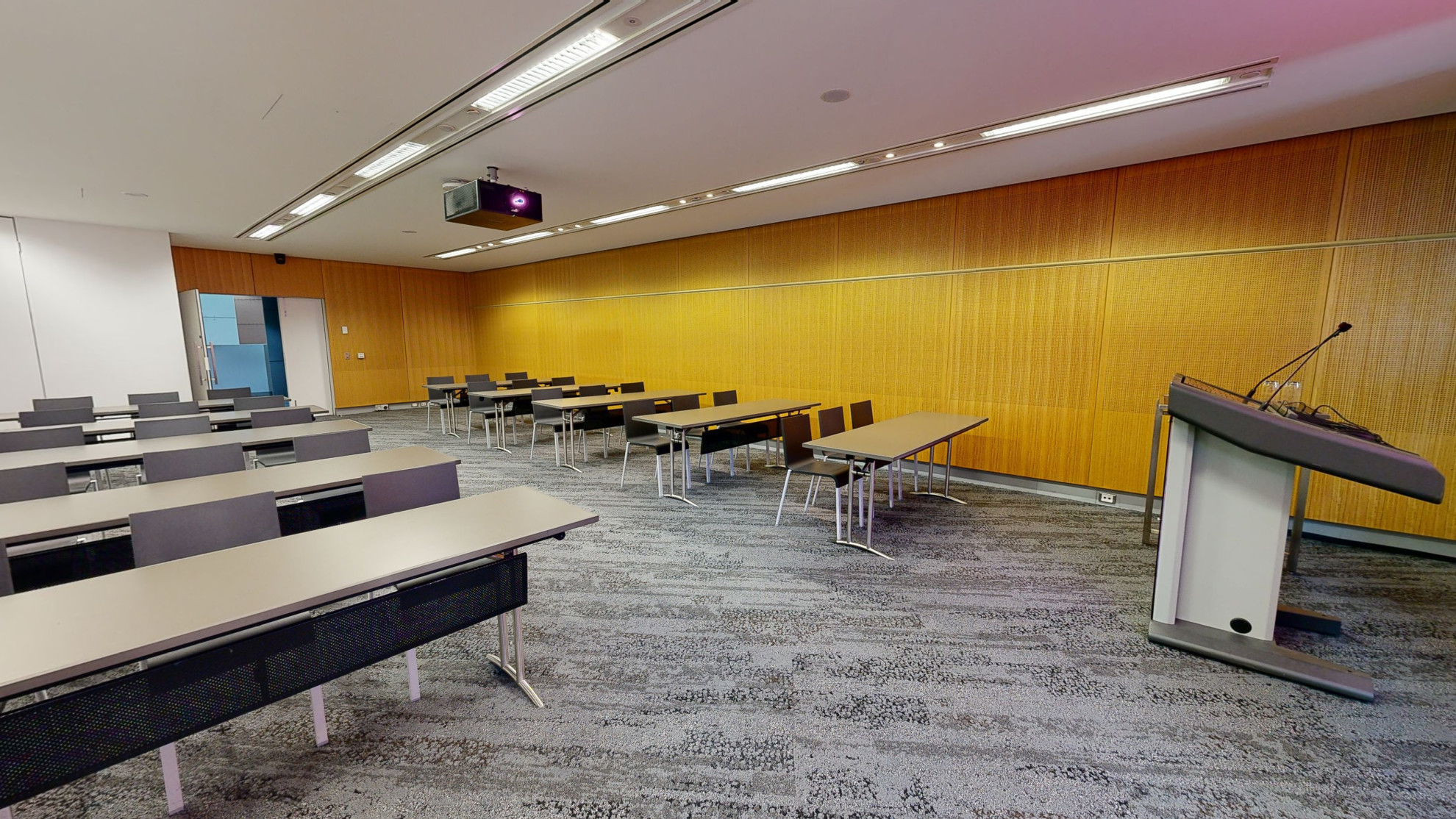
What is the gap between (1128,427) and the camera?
195 inches

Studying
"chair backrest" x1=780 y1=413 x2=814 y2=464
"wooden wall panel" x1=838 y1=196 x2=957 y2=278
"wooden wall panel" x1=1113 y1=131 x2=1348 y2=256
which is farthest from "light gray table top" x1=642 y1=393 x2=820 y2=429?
"wooden wall panel" x1=1113 y1=131 x2=1348 y2=256

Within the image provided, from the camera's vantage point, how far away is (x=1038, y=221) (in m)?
5.28

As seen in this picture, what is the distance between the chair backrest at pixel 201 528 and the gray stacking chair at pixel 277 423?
8.39 feet

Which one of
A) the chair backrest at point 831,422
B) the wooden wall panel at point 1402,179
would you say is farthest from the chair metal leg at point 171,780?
the wooden wall panel at point 1402,179

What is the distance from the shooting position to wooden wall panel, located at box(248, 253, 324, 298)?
1012 centimetres

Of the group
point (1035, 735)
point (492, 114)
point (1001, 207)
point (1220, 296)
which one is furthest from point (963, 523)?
point (492, 114)

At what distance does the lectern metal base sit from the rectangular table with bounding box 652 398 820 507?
312cm

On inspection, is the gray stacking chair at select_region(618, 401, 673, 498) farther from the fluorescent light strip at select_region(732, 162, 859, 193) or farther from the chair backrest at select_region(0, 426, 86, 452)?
the chair backrest at select_region(0, 426, 86, 452)

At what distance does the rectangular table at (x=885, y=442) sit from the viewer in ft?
12.3

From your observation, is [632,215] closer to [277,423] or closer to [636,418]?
[636,418]

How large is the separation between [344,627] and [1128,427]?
5.99m

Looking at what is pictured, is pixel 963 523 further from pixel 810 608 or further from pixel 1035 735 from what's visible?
pixel 1035 735

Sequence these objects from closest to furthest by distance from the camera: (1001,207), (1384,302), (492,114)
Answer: (492,114)
(1384,302)
(1001,207)

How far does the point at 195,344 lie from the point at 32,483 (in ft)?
24.9
